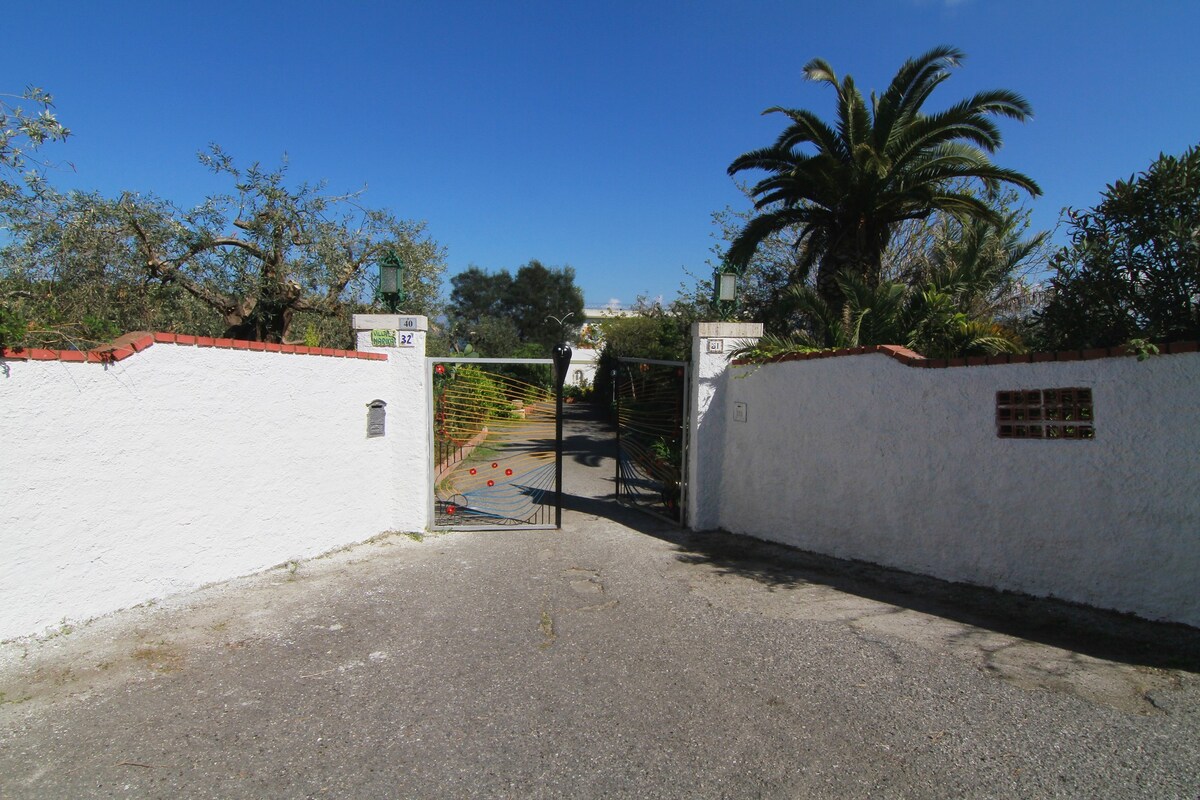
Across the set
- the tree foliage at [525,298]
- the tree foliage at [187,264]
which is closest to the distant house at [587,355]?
the tree foliage at [525,298]

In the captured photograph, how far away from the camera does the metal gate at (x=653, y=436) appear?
28.9 ft

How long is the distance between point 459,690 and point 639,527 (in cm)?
490

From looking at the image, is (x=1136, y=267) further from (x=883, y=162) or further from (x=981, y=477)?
(x=883, y=162)

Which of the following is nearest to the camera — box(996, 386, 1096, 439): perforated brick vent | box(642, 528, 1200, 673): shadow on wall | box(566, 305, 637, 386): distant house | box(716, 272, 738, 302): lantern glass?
box(642, 528, 1200, 673): shadow on wall

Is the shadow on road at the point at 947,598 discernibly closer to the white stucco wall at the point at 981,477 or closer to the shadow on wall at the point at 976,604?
the shadow on wall at the point at 976,604

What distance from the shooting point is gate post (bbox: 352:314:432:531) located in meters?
7.68

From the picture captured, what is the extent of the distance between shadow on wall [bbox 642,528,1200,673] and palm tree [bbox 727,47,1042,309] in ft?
16.0

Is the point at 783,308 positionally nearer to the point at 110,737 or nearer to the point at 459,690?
the point at 459,690

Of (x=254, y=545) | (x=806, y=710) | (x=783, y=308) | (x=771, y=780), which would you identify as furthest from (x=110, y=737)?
(x=783, y=308)

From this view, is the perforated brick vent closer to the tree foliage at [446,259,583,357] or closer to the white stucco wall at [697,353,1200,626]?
the white stucco wall at [697,353,1200,626]

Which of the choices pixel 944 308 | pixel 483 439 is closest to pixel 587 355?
pixel 483 439

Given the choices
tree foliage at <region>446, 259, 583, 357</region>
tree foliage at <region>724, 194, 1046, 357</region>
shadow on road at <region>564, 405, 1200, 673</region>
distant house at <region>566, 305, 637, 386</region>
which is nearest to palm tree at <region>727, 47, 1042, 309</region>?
tree foliage at <region>724, 194, 1046, 357</region>

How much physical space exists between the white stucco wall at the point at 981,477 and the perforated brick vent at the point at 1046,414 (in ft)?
0.20

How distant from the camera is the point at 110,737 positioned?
3477 millimetres
